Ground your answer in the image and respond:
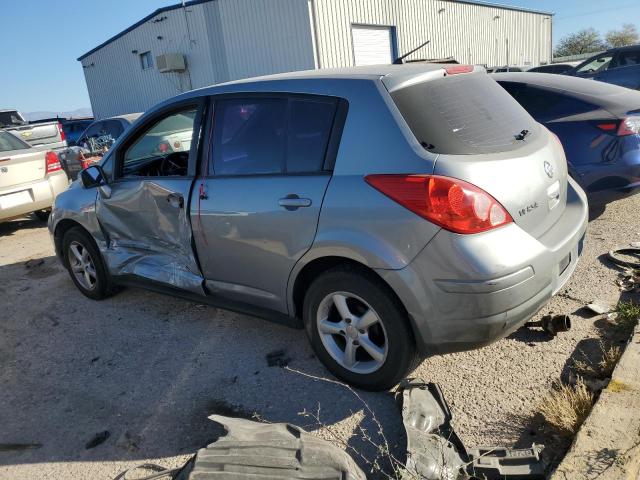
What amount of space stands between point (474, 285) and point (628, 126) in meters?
3.29

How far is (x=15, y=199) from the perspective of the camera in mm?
7371

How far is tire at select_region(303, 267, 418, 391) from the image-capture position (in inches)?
105

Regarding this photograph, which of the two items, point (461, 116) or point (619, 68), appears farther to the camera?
point (619, 68)

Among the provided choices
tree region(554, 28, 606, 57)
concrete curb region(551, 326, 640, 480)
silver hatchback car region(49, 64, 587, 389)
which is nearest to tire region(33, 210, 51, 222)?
silver hatchback car region(49, 64, 587, 389)

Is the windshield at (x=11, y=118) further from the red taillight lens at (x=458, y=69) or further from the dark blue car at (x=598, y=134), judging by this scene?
the red taillight lens at (x=458, y=69)

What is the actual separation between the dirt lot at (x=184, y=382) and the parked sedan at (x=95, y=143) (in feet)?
19.2

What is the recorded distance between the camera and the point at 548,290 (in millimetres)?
2656

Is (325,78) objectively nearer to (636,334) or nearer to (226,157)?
(226,157)

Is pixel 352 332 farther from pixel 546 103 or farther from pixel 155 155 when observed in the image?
pixel 546 103

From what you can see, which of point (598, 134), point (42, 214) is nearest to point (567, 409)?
point (598, 134)

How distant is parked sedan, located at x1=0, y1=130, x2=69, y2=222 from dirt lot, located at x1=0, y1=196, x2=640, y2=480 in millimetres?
3395

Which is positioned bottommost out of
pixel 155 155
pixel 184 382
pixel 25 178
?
pixel 184 382

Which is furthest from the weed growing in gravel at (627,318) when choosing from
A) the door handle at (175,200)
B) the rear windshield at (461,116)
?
the door handle at (175,200)

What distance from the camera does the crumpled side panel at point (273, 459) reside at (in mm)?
1967
